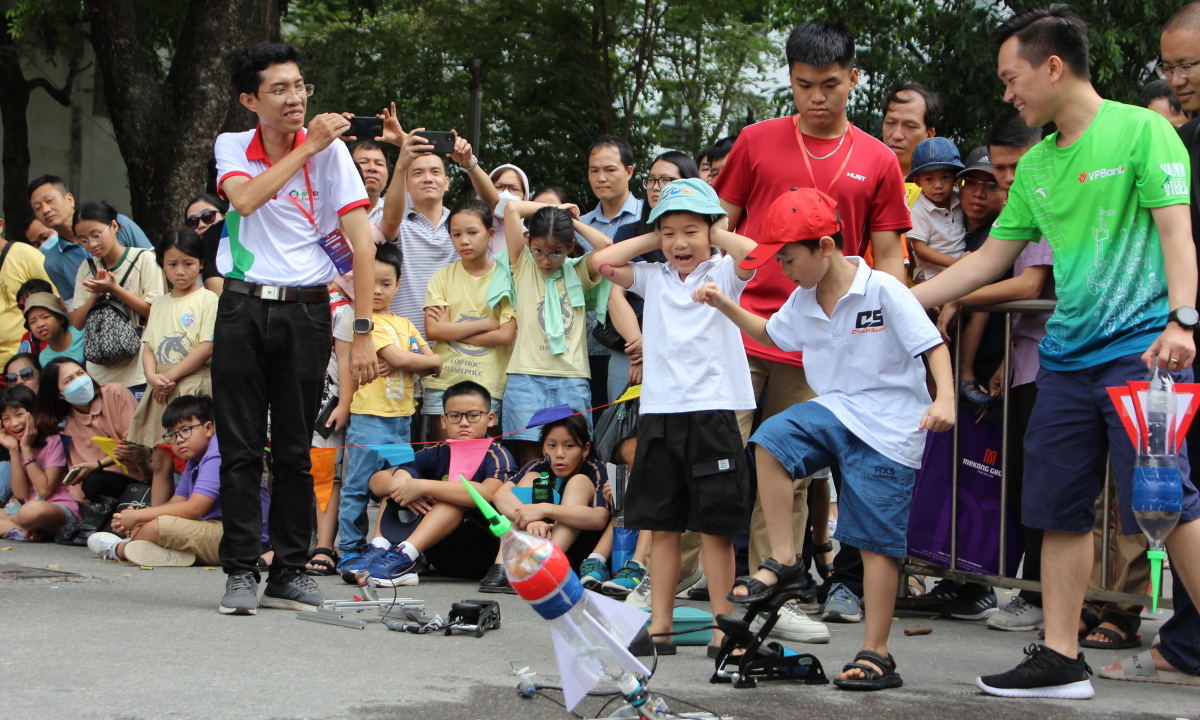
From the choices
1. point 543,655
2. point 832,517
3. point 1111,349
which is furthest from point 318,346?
point 832,517

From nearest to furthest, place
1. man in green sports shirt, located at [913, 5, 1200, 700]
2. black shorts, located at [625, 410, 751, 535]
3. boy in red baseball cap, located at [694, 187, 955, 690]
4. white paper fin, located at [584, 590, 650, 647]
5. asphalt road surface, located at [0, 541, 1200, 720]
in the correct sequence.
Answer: white paper fin, located at [584, 590, 650, 647] → asphalt road surface, located at [0, 541, 1200, 720] → man in green sports shirt, located at [913, 5, 1200, 700] → boy in red baseball cap, located at [694, 187, 955, 690] → black shorts, located at [625, 410, 751, 535]

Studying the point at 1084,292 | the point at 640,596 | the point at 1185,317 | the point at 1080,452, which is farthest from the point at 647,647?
the point at 1185,317

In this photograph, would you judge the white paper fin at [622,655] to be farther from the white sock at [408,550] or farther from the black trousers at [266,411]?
the white sock at [408,550]

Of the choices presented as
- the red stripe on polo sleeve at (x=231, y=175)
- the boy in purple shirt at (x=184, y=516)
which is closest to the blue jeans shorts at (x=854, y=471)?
the red stripe on polo sleeve at (x=231, y=175)

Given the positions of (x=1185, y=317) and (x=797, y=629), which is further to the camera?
(x=797, y=629)

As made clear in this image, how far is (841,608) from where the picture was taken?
5109 mm

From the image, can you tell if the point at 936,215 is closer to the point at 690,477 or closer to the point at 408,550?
the point at 690,477

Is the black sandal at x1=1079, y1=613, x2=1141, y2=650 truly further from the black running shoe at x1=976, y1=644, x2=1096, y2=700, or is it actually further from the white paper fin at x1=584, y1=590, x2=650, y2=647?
the white paper fin at x1=584, y1=590, x2=650, y2=647

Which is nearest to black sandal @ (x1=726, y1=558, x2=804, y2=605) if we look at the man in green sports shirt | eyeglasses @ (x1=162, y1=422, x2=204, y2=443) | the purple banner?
the man in green sports shirt

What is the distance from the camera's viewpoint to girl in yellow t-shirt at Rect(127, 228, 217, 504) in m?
6.99

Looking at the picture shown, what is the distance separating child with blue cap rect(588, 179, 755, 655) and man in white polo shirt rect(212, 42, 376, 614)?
135 centimetres

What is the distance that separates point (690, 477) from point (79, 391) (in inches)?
185

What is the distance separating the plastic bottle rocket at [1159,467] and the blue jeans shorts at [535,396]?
3323 millimetres

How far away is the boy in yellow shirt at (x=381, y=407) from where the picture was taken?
21.4 ft
